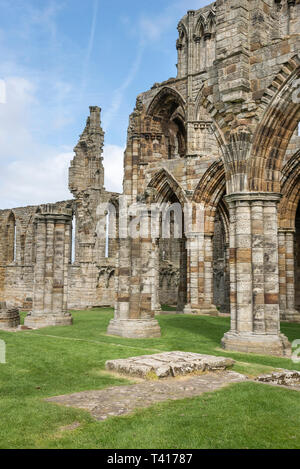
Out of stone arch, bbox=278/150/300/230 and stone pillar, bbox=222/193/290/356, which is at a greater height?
stone arch, bbox=278/150/300/230

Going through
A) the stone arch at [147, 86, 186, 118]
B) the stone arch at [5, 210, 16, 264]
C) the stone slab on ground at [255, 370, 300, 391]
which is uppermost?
the stone arch at [147, 86, 186, 118]

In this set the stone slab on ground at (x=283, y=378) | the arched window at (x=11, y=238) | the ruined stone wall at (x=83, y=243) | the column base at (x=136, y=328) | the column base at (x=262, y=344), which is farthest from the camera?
the arched window at (x=11, y=238)

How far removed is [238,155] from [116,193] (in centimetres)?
1795

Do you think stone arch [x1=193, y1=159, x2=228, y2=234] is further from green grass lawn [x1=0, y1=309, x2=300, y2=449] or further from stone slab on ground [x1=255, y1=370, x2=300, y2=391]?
stone slab on ground [x1=255, y1=370, x2=300, y2=391]

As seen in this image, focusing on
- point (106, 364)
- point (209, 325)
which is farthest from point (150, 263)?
point (106, 364)

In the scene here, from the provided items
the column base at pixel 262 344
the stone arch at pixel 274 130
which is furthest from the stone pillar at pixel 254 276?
the stone arch at pixel 274 130

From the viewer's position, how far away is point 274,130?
8.87m

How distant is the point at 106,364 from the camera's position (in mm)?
6902

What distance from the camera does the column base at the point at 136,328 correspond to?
35.3ft

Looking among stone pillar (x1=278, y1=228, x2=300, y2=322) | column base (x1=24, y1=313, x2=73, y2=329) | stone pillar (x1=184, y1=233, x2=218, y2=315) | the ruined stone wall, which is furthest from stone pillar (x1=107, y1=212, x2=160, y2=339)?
the ruined stone wall

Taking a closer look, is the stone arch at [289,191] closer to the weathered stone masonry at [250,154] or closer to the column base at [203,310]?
the column base at [203,310]

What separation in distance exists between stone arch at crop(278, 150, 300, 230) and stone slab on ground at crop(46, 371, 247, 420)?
437 inches

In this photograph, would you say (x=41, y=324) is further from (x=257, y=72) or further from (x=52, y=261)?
(x=257, y=72)

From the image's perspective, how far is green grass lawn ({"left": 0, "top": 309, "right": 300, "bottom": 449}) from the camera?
3771 mm
